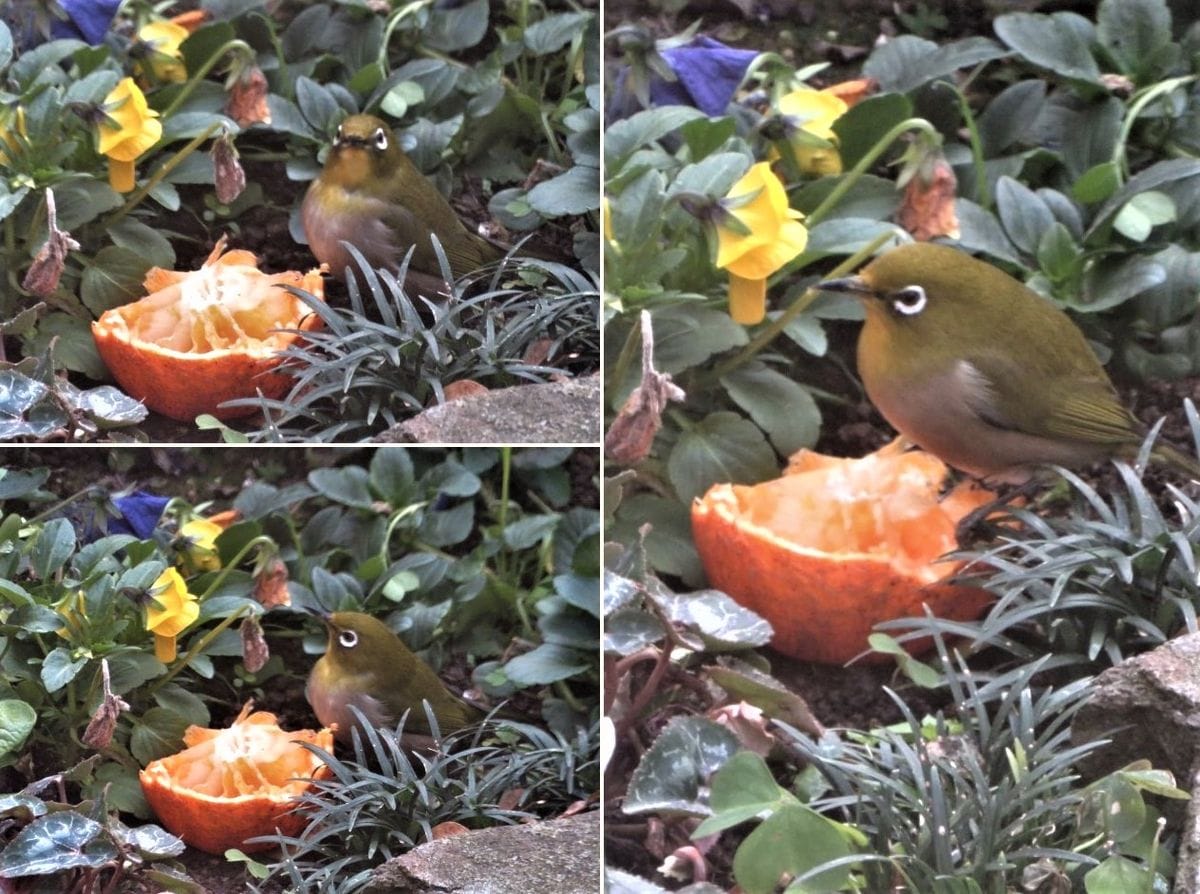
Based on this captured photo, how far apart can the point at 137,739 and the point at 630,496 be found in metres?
0.60

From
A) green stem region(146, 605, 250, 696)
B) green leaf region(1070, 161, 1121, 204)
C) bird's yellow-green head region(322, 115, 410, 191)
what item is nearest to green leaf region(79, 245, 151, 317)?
bird's yellow-green head region(322, 115, 410, 191)

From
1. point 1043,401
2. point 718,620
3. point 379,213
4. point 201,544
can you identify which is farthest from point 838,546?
point 201,544

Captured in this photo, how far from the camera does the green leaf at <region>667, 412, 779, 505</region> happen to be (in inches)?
56.5

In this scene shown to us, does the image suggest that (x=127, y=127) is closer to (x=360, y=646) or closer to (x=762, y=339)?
(x=360, y=646)

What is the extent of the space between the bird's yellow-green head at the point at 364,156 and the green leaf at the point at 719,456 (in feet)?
1.43

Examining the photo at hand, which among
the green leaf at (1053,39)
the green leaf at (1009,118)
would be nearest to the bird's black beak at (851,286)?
the green leaf at (1009,118)

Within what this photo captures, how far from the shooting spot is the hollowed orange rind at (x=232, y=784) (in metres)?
1.45

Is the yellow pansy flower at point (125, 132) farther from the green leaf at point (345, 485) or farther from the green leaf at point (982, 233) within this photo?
the green leaf at point (982, 233)

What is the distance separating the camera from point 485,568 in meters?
1.54

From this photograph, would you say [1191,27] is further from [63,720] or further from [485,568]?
[63,720]

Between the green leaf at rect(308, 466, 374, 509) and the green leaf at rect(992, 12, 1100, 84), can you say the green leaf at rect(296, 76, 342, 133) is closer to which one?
the green leaf at rect(308, 466, 374, 509)

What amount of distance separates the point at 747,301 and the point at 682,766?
0.50m

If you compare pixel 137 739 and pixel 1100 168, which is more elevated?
Answer: pixel 1100 168

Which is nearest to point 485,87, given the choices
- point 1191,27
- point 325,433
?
point 325,433
